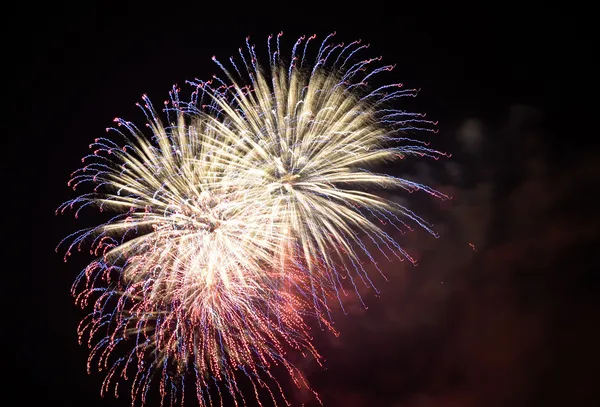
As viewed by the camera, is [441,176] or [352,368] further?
[352,368]

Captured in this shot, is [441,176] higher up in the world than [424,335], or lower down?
higher up

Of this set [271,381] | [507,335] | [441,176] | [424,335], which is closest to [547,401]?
[507,335]

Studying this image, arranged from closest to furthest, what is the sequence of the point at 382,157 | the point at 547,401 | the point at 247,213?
the point at 247,213
the point at 382,157
the point at 547,401

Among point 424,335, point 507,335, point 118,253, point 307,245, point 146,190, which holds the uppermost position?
point 146,190

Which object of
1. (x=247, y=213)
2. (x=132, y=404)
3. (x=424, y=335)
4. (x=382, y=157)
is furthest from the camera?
(x=132, y=404)

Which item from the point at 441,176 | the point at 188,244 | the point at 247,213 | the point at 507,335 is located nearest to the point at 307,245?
the point at 247,213

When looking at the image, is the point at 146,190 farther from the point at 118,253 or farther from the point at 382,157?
the point at 382,157

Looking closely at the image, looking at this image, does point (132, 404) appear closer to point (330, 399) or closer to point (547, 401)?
point (330, 399)
